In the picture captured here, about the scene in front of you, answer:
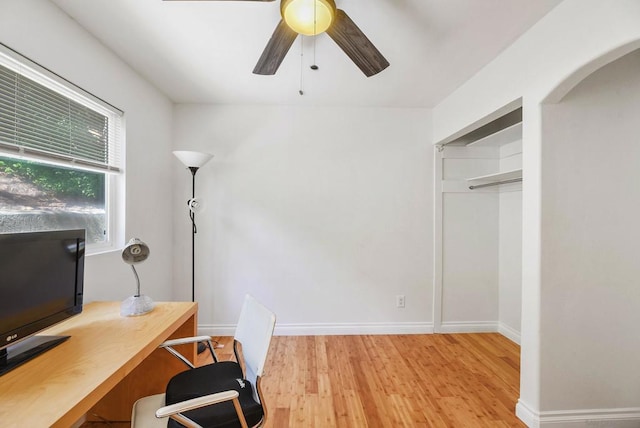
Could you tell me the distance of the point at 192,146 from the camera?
2869 mm

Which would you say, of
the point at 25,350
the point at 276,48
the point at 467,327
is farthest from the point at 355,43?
the point at 467,327

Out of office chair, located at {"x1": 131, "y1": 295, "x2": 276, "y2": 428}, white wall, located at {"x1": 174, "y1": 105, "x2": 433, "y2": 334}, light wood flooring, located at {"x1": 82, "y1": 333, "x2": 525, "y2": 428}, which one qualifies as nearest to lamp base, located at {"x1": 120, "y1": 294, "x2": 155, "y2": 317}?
office chair, located at {"x1": 131, "y1": 295, "x2": 276, "y2": 428}

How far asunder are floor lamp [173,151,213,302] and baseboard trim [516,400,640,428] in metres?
2.93

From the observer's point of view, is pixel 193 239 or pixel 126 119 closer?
pixel 126 119

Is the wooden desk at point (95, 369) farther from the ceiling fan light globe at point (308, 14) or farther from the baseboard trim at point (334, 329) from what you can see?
the ceiling fan light globe at point (308, 14)

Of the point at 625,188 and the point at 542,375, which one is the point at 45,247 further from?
the point at 625,188

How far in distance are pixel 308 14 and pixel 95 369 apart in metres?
1.82

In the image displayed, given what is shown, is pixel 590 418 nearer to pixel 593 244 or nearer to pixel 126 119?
pixel 593 244

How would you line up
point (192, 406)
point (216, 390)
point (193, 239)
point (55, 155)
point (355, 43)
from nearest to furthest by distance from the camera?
point (192, 406) < point (216, 390) < point (355, 43) < point (55, 155) < point (193, 239)

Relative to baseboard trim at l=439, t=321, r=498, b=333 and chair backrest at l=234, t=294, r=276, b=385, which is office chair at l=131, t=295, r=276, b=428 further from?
baseboard trim at l=439, t=321, r=498, b=333

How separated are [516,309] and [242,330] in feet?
9.13

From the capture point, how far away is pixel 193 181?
2615 millimetres

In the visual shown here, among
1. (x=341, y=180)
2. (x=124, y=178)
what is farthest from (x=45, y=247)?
(x=341, y=180)

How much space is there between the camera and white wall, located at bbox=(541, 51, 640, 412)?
5.28 ft
